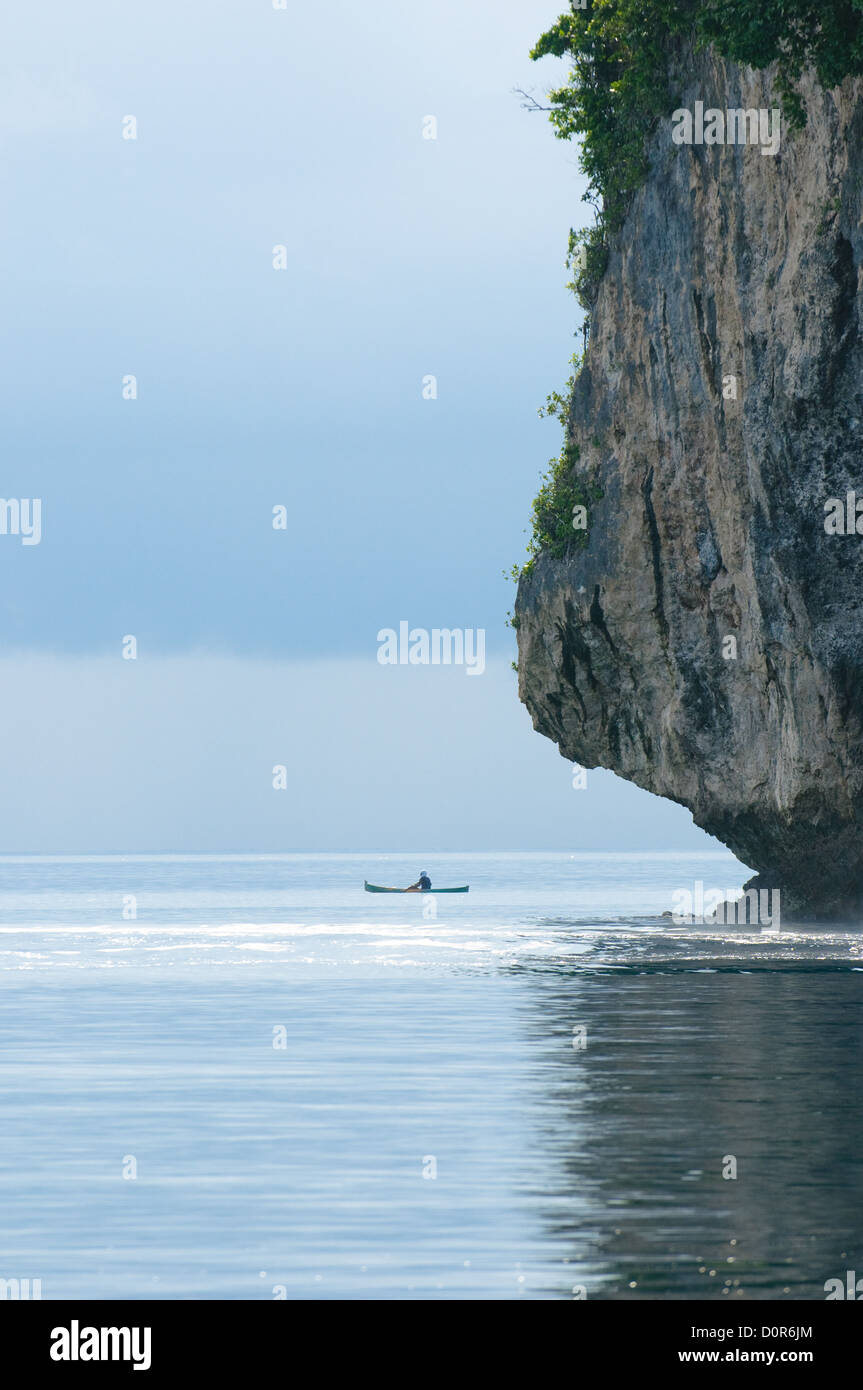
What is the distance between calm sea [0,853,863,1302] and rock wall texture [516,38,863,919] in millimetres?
13788

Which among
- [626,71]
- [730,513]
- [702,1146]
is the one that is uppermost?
[626,71]

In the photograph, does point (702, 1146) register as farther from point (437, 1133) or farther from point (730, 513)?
point (730, 513)

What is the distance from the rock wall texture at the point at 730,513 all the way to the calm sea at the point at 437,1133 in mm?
13788

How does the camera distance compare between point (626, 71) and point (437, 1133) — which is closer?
point (437, 1133)

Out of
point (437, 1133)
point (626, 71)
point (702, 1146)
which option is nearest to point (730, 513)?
point (626, 71)

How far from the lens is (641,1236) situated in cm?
1289

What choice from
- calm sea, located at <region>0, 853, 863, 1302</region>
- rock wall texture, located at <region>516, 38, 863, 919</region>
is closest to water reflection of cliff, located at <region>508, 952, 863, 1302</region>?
calm sea, located at <region>0, 853, 863, 1302</region>

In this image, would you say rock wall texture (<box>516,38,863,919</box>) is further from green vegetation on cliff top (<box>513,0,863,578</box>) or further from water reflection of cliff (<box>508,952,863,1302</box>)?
water reflection of cliff (<box>508,952,863,1302</box>)

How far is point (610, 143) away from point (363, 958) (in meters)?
29.6

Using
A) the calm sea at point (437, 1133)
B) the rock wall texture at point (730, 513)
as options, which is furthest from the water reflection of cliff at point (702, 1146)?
the rock wall texture at point (730, 513)

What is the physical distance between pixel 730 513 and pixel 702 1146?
4219 cm

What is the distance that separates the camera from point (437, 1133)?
17.8m
